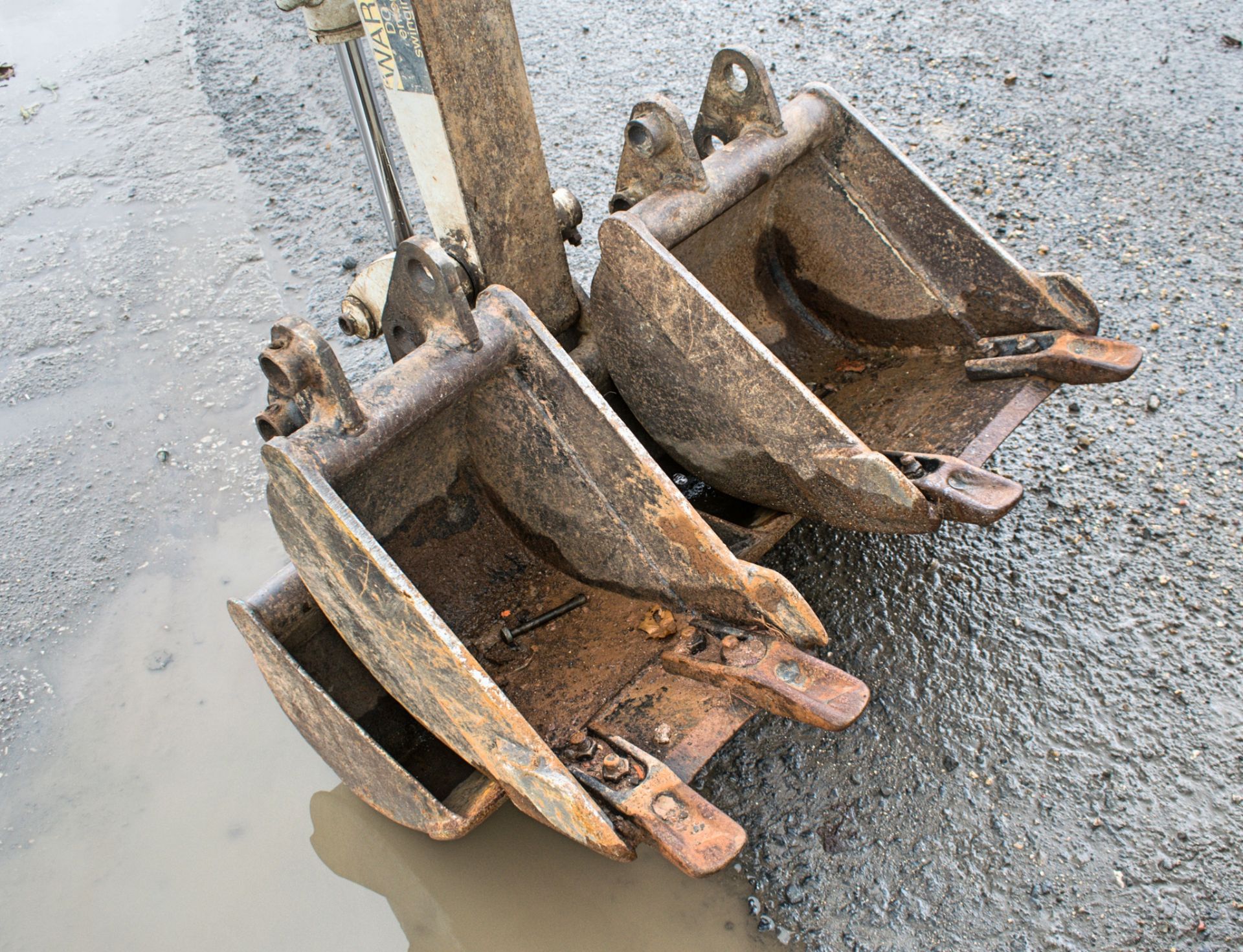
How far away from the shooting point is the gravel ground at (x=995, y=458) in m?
2.28

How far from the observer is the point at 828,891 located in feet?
7.33

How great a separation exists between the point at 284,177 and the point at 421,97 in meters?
2.79

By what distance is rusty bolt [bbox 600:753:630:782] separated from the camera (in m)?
1.85

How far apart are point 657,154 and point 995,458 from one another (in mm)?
1455

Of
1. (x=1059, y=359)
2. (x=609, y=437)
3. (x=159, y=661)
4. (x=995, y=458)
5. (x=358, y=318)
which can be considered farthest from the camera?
(x=995, y=458)

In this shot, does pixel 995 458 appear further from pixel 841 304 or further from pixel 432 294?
pixel 432 294

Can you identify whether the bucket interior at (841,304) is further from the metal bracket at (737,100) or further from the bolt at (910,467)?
the bolt at (910,467)

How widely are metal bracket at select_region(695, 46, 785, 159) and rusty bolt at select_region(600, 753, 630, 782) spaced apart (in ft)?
5.81

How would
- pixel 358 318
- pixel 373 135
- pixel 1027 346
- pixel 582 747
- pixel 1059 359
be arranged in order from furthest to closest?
1. pixel 373 135
2. pixel 358 318
3. pixel 1027 346
4. pixel 1059 359
5. pixel 582 747

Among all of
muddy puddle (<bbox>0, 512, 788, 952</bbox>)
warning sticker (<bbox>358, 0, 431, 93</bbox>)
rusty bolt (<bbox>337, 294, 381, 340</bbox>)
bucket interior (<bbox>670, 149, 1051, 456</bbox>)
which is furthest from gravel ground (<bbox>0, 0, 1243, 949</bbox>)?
warning sticker (<bbox>358, 0, 431, 93</bbox>)

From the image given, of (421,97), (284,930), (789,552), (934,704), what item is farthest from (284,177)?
(934,704)

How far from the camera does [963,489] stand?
207cm

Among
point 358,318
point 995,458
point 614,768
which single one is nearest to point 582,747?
point 614,768

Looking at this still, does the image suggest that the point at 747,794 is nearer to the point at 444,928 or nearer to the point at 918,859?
the point at 918,859
